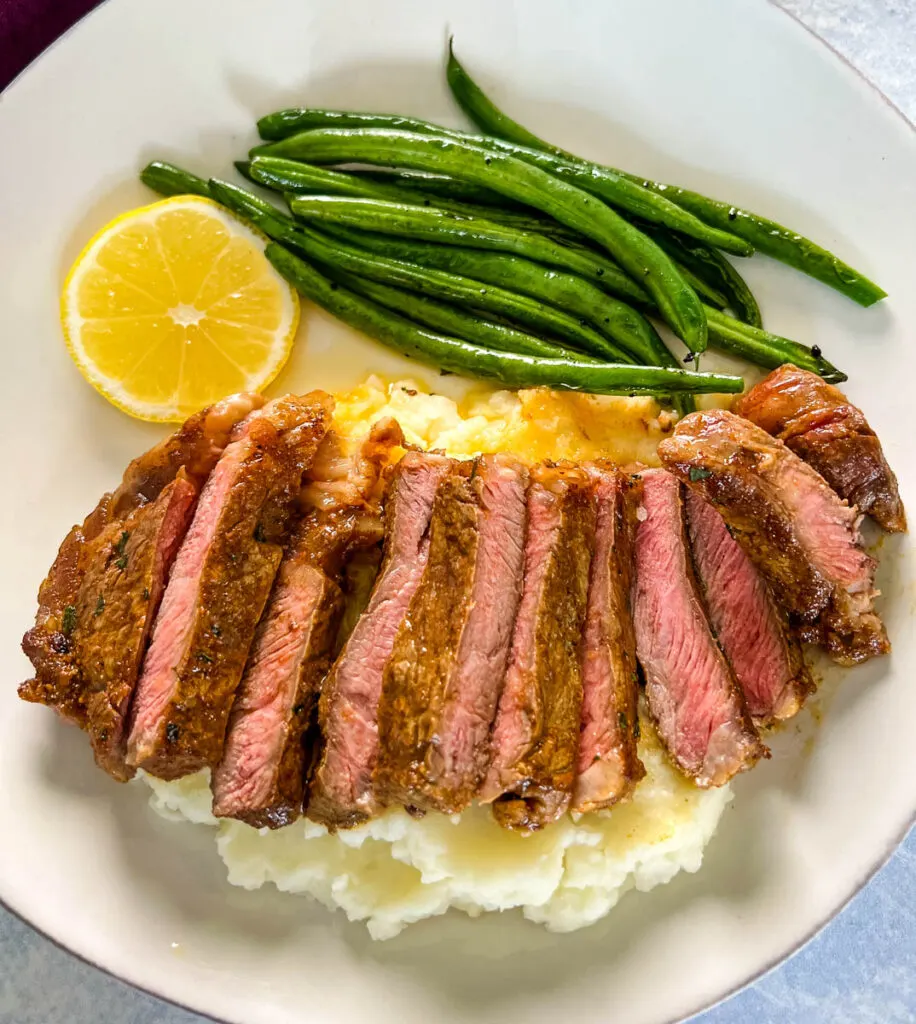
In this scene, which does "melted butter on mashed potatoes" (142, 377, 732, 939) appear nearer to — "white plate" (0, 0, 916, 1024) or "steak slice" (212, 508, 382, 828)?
"white plate" (0, 0, 916, 1024)

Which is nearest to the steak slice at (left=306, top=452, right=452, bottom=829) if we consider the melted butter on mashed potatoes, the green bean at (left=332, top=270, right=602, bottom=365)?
the melted butter on mashed potatoes

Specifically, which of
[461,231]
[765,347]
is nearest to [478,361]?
[461,231]

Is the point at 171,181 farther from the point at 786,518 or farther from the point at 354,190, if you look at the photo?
the point at 786,518

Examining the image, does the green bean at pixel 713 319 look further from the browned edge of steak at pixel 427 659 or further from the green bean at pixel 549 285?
the browned edge of steak at pixel 427 659

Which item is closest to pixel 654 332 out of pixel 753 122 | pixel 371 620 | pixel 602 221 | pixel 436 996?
pixel 602 221

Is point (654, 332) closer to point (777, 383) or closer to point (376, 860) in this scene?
point (777, 383)

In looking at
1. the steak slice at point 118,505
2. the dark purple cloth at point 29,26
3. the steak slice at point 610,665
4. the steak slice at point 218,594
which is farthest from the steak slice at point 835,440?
the dark purple cloth at point 29,26
